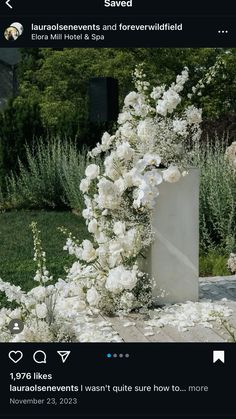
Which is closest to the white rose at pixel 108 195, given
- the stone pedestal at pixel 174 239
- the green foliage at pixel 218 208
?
the stone pedestal at pixel 174 239

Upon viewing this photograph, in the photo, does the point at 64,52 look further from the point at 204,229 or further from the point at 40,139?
the point at 204,229

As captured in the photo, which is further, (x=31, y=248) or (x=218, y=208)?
(x=31, y=248)

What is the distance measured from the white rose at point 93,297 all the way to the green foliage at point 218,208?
8.34ft

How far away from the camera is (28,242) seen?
8188 mm

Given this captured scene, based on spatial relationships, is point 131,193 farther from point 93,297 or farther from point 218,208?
point 218,208

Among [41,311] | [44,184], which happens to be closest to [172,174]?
[41,311]

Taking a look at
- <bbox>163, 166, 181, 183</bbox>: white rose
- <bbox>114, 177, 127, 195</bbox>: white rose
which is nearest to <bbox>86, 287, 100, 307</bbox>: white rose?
<bbox>114, 177, 127, 195</bbox>: white rose

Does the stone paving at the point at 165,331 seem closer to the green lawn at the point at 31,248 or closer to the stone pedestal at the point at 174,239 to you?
the stone pedestal at the point at 174,239

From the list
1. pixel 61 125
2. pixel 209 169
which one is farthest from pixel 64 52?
pixel 209 169

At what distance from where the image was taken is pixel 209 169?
778cm

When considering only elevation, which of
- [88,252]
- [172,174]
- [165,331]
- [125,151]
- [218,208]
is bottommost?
[165,331]
